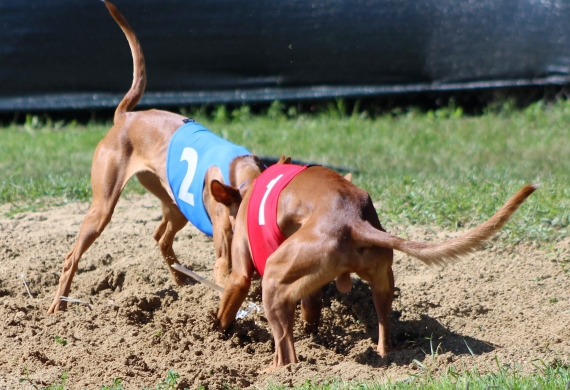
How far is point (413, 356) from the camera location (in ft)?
12.2

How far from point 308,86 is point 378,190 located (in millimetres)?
3586

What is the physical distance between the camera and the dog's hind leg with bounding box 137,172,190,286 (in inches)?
200

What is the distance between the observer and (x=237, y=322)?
4.38m

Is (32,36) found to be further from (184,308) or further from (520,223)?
(520,223)

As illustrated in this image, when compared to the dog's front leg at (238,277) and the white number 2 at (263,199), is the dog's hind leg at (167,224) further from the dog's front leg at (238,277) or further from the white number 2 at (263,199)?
the white number 2 at (263,199)

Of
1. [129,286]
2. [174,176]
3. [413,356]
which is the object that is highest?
[174,176]

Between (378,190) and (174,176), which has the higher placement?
(174,176)

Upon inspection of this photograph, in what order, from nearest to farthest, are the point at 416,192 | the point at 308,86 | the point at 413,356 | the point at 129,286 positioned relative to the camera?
1. the point at 413,356
2. the point at 129,286
3. the point at 416,192
4. the point at 308,86

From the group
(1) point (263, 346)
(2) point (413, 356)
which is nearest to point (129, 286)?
(1) point (263, 346)

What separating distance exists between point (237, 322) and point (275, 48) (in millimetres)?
5569

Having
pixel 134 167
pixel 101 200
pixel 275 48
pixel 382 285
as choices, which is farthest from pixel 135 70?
pixel 275 48

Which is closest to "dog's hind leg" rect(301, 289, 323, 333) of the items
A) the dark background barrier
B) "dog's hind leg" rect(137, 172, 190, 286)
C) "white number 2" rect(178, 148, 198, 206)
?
"white number 2" rect(178, 148, 198, 206)

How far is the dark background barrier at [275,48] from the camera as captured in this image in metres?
9.11

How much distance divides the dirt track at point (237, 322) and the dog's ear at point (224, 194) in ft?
2.20
